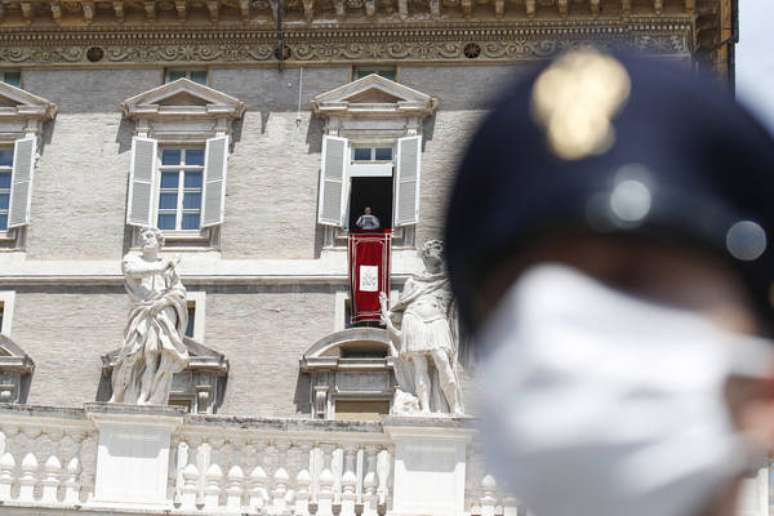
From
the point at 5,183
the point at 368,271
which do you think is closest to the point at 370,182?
the point at 368,271

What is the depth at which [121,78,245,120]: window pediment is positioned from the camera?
104 ft

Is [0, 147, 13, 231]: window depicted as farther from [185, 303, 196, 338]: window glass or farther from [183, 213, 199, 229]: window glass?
[185, 303, 196, 338]: window glass

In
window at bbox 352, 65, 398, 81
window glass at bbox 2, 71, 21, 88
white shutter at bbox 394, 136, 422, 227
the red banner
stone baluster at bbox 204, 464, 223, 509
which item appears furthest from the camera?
window glass at bbox 2, 71, 21, 88

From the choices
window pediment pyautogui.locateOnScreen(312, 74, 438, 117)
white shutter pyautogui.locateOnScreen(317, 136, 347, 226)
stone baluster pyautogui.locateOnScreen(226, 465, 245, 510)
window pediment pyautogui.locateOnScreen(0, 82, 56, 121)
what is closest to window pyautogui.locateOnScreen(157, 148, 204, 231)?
white shutter pyautogui.locateOnScreen(317, 136, 347, 226)

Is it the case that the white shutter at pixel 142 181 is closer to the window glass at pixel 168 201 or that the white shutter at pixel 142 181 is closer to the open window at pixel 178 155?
the open window at pixel 178 155

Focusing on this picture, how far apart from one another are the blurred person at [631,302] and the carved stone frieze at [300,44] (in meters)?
30.2

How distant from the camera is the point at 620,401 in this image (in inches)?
53.2

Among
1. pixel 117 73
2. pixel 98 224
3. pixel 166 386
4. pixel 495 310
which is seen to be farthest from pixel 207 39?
pixel 495 310

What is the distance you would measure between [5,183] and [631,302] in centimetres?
3129

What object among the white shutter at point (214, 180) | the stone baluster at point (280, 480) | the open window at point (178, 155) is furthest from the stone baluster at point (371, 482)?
the open window at point (178, 155)

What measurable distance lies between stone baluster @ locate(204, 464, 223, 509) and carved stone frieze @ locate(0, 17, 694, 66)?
15.1 metres

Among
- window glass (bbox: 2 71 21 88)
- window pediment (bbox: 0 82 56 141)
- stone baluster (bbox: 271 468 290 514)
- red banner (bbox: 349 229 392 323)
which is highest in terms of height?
window glass (bbox: 2 71 21 88)

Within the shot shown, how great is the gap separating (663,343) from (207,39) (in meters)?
31.4

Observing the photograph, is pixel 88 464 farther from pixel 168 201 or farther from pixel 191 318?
pixel 168 201
